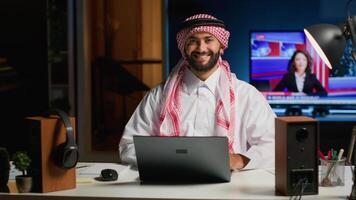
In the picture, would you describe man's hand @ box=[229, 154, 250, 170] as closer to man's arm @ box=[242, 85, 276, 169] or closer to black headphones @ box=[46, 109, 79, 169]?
man's arm @ box=[242, 85, 276, 169]

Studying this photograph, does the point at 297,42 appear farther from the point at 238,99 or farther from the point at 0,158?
the point at 0,158

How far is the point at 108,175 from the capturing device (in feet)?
7.61

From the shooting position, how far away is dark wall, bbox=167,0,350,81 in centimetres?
499

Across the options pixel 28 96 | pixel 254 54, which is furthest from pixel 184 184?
pixel 28 96

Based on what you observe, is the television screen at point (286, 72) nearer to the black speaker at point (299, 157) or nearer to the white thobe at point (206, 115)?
the white thobe at point (206, 115)

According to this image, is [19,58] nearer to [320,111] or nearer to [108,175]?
[320,111]

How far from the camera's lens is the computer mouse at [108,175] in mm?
2316

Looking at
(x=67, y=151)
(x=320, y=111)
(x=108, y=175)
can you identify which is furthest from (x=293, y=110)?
(x=67, y=151)

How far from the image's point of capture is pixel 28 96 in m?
5.35

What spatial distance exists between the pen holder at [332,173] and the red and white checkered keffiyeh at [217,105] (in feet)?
2.54

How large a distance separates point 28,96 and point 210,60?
2764mm

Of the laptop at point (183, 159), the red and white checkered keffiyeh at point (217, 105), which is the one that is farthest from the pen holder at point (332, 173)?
the red and white checkered keffiyeh at point (217, 105)

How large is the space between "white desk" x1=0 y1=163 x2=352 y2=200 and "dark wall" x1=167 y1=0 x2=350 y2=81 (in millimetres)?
2872

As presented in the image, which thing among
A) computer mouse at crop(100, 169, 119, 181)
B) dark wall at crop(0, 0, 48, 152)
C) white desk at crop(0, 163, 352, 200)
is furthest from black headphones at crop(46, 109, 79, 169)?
dark wall at crop(0, 0, 48, 152)
